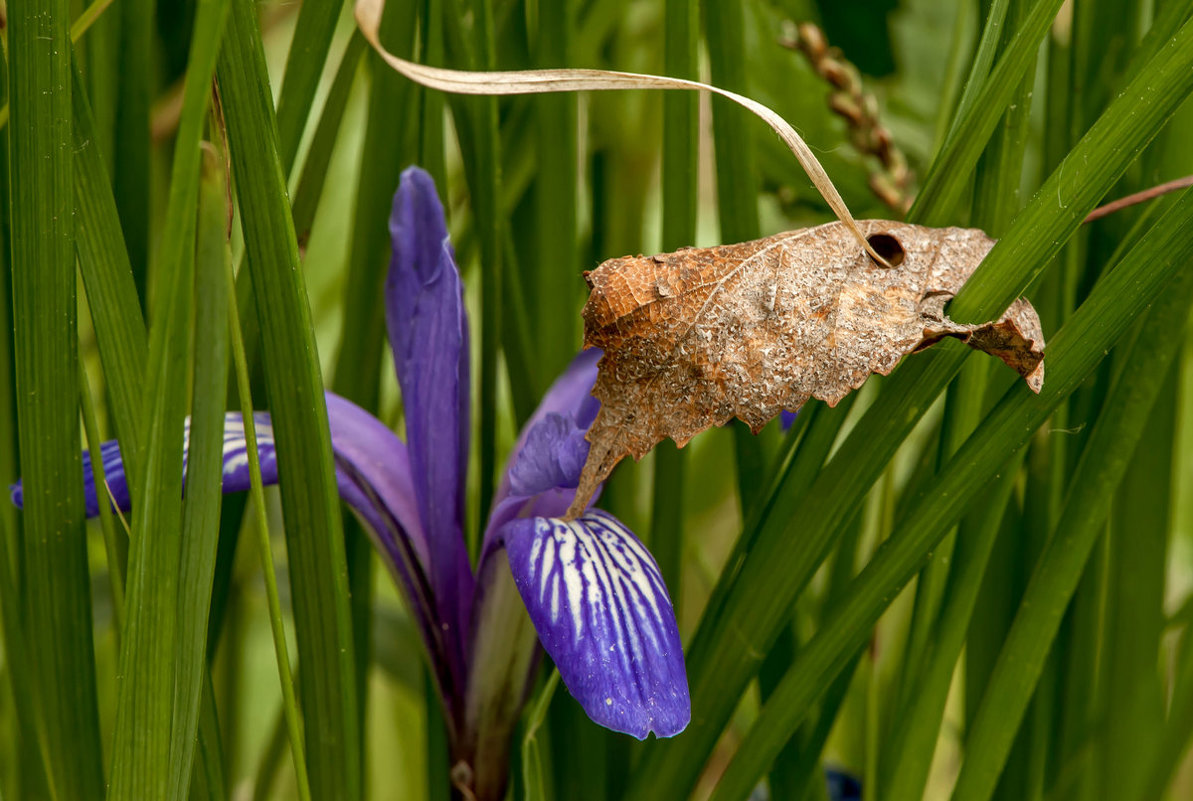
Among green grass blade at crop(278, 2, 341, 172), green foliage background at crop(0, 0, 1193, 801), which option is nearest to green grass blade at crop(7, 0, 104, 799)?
green foliage background at crop(0, 0, 1193, 801)

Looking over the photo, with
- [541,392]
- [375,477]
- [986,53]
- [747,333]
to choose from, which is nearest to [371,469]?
[375,477]

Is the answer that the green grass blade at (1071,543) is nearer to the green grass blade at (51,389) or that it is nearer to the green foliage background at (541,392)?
the green foliage background at (541,392)

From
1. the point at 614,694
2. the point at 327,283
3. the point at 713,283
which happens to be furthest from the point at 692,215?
the point at 327,283

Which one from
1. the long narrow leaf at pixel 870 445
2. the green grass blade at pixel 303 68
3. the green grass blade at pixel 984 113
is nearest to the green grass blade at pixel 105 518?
the green grass blade at pixel 303 68

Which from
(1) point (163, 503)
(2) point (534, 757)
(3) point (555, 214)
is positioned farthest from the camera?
(3) point (555, 214)

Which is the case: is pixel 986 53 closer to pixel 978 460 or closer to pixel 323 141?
pixel 978 460

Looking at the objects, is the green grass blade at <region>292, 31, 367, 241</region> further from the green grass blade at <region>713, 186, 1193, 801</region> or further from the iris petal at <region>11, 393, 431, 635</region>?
the green grass blade at <region>713, 186, 1193, 801</region>
